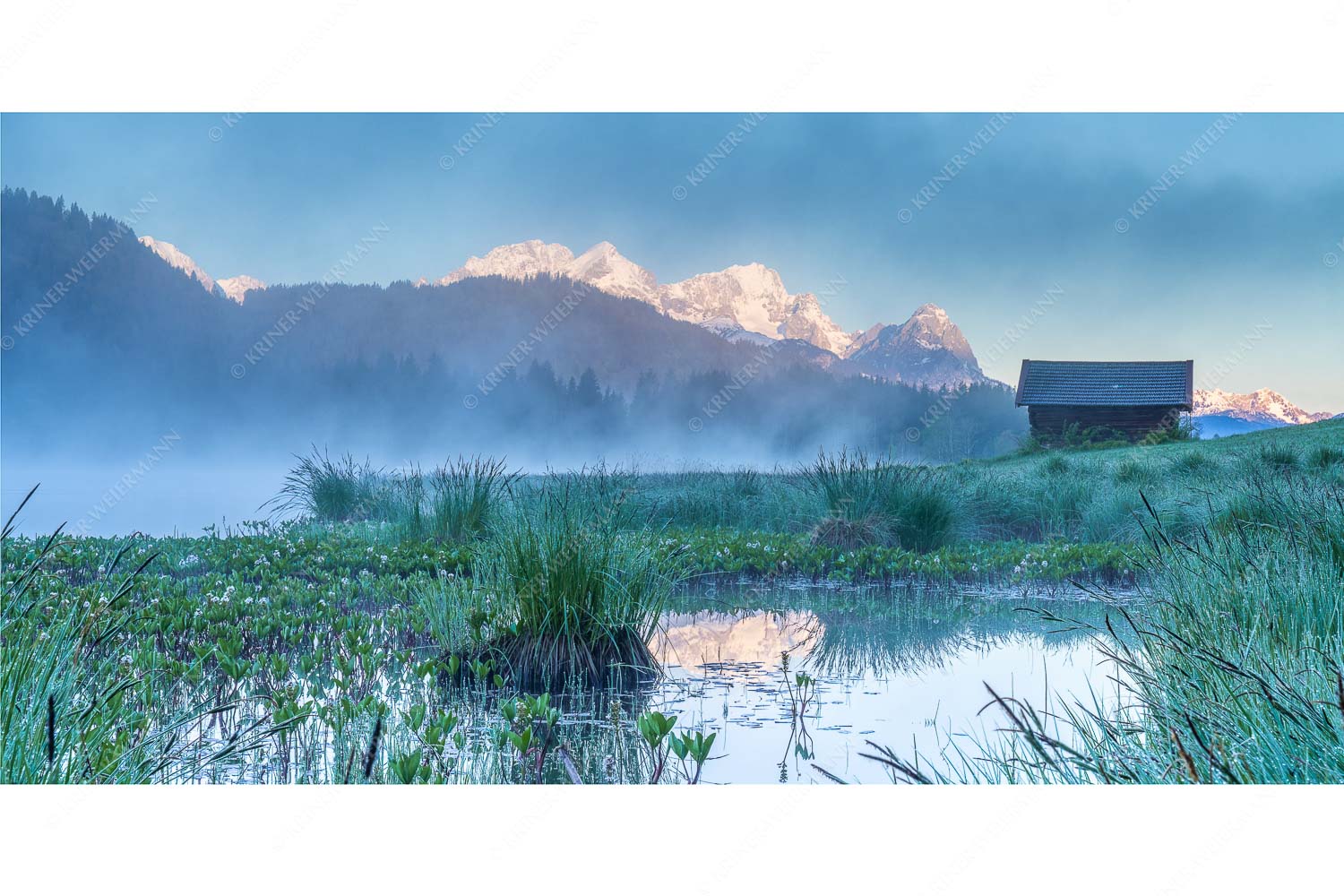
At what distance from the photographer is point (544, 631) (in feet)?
14.6

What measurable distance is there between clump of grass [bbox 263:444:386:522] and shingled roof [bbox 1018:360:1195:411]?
2280 centimetres

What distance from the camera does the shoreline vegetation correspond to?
7.94ft

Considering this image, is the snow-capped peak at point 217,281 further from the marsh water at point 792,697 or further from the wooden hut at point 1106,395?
the wooden hut at point 1106,395

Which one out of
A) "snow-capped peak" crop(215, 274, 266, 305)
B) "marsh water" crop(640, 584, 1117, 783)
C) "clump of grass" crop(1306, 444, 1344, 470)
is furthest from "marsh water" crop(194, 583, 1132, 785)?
"snow-capped peak" crop(215, 274, 266, 305)

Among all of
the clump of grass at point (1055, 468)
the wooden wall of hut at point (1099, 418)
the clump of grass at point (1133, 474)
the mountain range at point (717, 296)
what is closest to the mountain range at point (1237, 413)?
the wooden wall of hut at point (1099, 418)

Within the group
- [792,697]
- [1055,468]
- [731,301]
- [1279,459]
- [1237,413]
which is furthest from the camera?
[731,301]

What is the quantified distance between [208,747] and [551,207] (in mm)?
5237

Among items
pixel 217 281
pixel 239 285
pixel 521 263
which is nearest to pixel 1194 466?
pixel 217 281

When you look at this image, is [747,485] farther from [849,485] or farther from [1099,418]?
[1099,418]

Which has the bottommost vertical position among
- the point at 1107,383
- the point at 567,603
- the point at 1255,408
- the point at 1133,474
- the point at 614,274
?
the point at 567,603

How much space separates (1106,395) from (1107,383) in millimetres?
770

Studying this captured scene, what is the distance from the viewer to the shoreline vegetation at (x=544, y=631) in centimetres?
242

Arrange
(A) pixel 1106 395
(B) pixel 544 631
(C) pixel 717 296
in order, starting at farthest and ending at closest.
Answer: (C) pixel 717 296
(A) pixel 1106 395
(B) pixel 544 631
